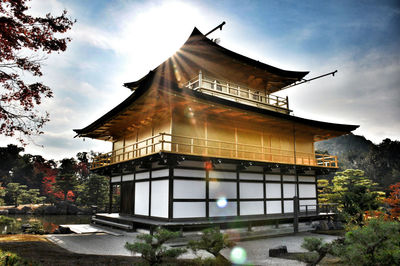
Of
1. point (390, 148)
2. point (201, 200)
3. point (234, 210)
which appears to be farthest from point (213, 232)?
point (390, 148)

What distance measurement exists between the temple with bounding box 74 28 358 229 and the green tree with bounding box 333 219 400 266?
844 centimetres

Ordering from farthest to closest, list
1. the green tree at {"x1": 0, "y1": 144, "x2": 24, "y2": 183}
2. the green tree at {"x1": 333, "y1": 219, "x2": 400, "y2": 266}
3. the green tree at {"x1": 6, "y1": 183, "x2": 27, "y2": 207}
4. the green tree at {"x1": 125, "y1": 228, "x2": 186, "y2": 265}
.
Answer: the green tree at {"x1": 0, "y1": 144, "x2": 24, "y2": 183}, the green tree at {"x1": 6, "y1": 183, "x2": 27, "y2": 207}, the green tree at {"x1": 125, "y1": 228, "x2": 186, "y2": 265}, the green tree at {"x1": 333, "y1": 219, "x2": 400, "y2": 266}

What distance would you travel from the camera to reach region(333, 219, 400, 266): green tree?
6152 mm

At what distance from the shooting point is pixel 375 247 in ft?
20.8

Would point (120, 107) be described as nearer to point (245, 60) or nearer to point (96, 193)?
point (245, 60)

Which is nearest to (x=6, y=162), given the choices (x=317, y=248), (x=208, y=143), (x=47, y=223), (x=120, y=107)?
(x=47, y=223)

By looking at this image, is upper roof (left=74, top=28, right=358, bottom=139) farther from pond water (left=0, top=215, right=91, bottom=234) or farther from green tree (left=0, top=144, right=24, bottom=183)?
green tree (left=0, top=144, right=24, bottom=183)

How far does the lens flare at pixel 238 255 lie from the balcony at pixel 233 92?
10308 mm

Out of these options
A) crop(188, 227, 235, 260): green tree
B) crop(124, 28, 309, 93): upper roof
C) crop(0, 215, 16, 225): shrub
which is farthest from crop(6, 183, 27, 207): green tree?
crop(188, 227, 235, 260): green tree

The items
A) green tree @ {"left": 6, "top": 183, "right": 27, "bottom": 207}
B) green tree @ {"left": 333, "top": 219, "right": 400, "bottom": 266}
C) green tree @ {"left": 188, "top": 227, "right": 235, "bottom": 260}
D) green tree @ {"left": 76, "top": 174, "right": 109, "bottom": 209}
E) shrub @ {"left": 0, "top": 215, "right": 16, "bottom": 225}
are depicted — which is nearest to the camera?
green tree @ {"left": 333, "top": 219, "right": 400, "bottom": 266}

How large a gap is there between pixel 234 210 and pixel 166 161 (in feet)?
17.9

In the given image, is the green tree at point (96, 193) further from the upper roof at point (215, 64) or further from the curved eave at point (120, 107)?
the upper roof at point (215, 64)

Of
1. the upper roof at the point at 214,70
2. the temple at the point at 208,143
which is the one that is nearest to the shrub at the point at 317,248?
the temple at the point at 208,143

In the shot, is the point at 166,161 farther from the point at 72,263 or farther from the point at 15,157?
the point at 15,157
